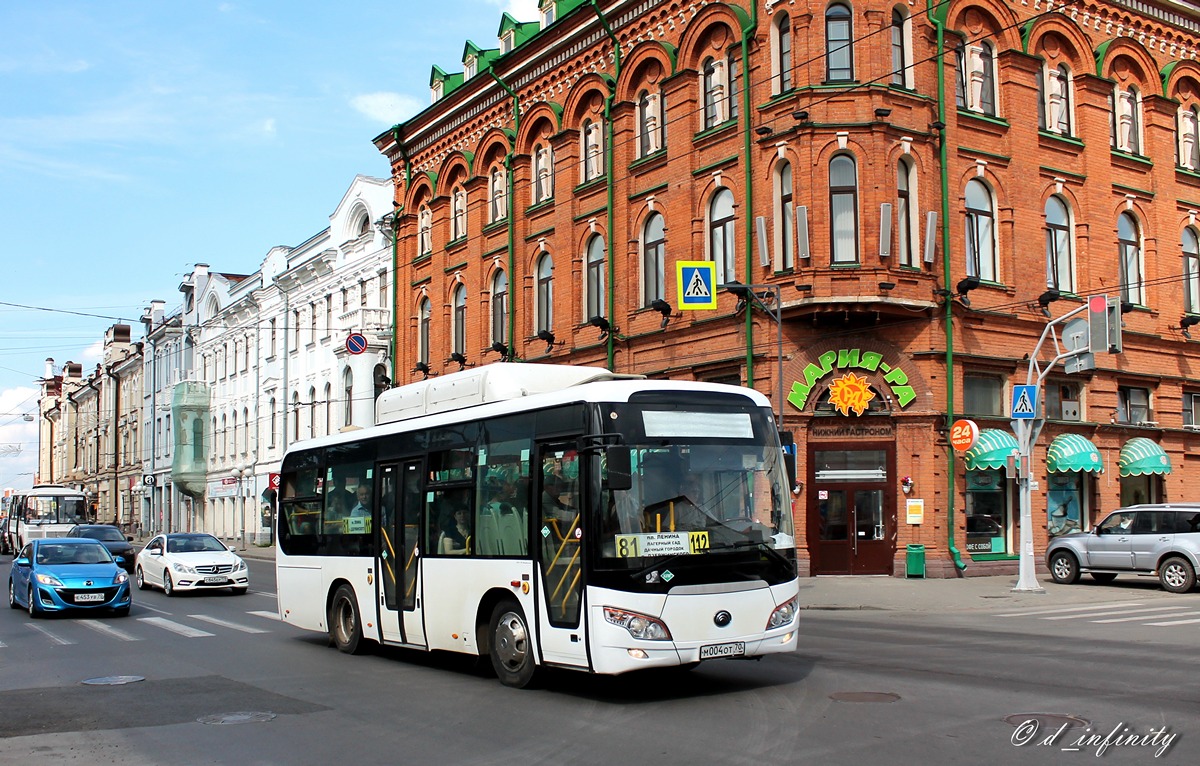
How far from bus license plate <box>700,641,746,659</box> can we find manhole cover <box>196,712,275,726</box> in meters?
3.99

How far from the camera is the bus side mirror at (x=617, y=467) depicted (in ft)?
34.5

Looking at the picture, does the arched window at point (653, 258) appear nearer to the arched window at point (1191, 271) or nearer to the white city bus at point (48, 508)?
the arched window at point (1191, 271)

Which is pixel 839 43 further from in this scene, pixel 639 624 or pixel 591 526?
pixel 639 624

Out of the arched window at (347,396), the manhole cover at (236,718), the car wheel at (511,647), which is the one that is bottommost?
the manhole cover at (236,718)

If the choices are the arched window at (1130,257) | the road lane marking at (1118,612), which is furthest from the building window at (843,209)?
the road lane marking at (1118,612)

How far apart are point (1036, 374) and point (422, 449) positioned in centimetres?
2086

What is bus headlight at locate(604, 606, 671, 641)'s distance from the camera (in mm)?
10656

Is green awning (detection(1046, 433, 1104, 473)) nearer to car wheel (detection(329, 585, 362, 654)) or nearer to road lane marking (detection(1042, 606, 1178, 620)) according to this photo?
road lane marking (detection(1042, 606, 1178, 620))

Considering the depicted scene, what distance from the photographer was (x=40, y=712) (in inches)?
436

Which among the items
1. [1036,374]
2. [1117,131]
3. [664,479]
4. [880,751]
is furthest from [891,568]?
[880,751]

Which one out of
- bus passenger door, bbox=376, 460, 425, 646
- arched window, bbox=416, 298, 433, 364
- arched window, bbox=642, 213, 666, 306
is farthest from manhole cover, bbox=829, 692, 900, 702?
arched window, bbox=416, 298, 433, 364

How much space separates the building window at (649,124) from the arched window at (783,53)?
15.4 feet

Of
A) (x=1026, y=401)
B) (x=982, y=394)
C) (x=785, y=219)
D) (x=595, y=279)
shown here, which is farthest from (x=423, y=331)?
(x=1026, y=401)

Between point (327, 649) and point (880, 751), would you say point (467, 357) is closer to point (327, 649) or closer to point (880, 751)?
point (327, 649)
